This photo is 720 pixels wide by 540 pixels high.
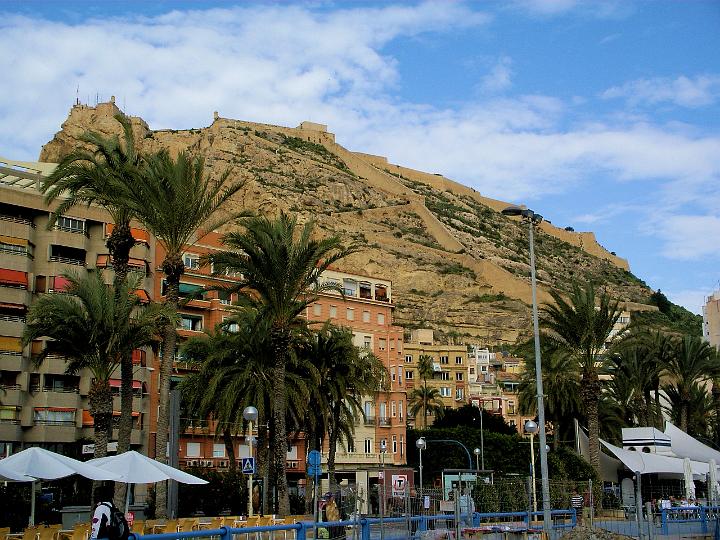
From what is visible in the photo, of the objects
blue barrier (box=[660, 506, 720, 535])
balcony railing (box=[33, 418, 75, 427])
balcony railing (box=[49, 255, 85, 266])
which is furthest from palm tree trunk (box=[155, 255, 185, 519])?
balcony railing (box=[49, 255, 85, 266])

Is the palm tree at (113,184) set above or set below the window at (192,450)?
above

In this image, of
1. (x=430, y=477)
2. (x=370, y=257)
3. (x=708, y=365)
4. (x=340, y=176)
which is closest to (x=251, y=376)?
(x=708, y=365)

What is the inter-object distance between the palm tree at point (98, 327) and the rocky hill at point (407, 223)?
93.1 meters

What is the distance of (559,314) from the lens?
40750mm

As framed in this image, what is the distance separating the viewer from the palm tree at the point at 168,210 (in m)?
27.1

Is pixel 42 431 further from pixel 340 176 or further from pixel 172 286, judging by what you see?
pixel 340 176

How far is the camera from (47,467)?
745 inches

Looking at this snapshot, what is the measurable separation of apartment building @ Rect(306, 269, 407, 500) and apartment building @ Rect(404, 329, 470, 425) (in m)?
19.8

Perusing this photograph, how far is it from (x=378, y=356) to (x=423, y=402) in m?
18.6

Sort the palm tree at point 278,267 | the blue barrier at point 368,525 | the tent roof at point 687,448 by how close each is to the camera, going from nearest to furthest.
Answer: the blue barrier at point 368,525
the palm tree at point 278,267
the tent roof at point 687,448

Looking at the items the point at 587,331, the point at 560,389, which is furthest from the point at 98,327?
the point at 560,389

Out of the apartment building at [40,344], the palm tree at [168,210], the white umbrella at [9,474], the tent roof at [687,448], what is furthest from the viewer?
the apartment building at [40,344]

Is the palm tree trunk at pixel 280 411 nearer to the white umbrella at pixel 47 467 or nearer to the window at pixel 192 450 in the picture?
the white umbrella at pixel 47 467

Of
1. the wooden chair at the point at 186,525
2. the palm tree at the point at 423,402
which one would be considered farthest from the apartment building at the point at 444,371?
the wooden chair at the point at 186,525
